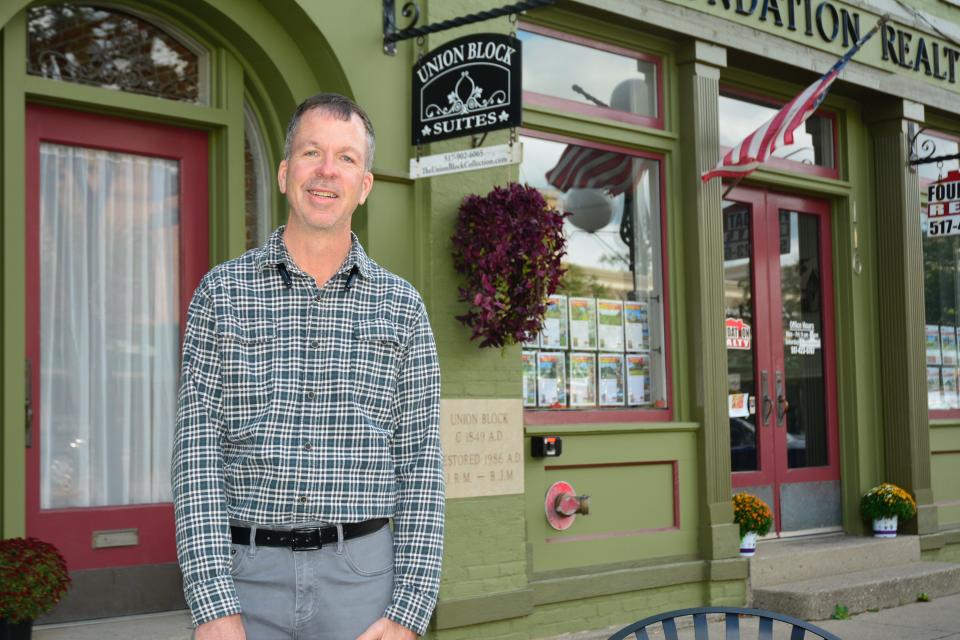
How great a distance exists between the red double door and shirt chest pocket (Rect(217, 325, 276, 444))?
6.38 metres

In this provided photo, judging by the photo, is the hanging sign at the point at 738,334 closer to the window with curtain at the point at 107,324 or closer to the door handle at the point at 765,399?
the door handle at the point at 765,399

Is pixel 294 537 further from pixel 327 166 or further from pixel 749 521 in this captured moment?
pixel 749 521

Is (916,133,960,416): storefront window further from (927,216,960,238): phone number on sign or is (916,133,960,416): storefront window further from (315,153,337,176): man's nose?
(315,153,337,176): man's nose

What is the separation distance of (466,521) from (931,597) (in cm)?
413

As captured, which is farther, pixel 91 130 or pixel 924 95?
pixel 924 95

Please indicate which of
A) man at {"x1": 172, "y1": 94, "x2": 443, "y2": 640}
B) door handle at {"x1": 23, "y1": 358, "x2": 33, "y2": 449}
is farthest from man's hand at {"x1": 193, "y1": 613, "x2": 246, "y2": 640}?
door handle at {"x1": 23, "y1": 358, "x2": 33, "y2": 449}

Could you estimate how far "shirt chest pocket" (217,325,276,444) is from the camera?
2439 millimetres

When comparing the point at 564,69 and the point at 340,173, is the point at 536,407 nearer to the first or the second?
the point at 564,69

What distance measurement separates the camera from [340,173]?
249 cm

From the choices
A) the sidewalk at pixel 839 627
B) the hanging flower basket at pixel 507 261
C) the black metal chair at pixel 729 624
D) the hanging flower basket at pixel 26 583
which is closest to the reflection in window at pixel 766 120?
the hanging flower basket at pixel 507 261

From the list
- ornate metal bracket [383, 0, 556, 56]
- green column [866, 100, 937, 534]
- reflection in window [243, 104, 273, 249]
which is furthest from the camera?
green column [866, 100, 937, 534]

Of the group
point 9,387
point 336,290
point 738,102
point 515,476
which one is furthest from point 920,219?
point 336,290

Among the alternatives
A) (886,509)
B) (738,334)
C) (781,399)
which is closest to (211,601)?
(738,334)

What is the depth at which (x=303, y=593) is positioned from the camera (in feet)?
7.76
